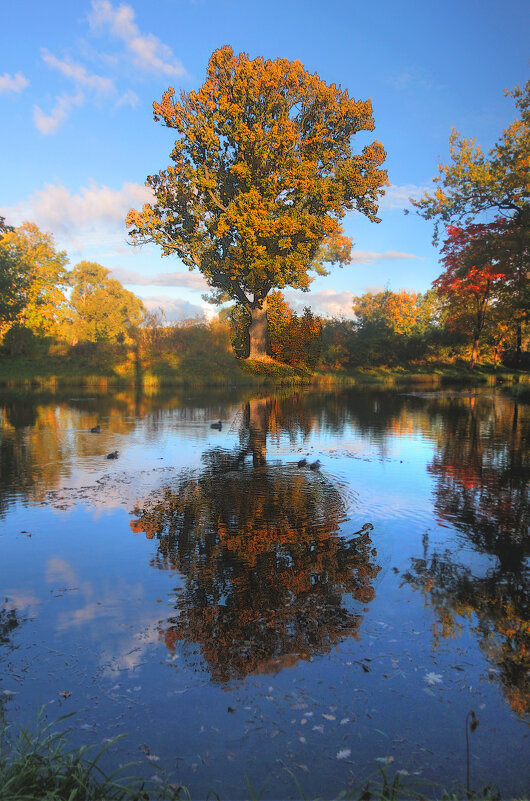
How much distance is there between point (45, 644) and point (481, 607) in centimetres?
456

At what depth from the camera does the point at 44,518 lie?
9.04 meters

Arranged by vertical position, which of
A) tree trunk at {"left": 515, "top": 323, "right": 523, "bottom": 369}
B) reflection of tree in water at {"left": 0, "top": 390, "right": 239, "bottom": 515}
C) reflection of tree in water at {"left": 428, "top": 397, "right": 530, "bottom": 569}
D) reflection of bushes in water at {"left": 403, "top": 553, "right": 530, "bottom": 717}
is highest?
tree trunk at {"left": 515, "top": 323, "right": 523, "bottom": 369}

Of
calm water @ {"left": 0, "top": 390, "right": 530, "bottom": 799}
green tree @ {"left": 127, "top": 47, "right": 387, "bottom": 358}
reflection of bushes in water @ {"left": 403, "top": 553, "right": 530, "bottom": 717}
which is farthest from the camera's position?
green tree @ {"left": 127, "top": 47, "right": 387, "bottom": 358}

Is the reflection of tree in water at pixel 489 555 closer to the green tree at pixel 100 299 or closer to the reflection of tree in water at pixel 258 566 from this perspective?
the reflection of tree in water at pixel 258 566

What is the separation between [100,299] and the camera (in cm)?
8756

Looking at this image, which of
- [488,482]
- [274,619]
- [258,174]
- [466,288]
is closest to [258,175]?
[258,174]

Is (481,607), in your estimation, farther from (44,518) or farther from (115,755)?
(44,518)

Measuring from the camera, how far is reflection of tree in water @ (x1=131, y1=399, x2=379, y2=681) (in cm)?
496

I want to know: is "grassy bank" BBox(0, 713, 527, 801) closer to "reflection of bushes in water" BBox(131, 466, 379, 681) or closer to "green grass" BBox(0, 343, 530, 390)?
"reflection of bushes in water" BBox(131, 466, 379, 681)

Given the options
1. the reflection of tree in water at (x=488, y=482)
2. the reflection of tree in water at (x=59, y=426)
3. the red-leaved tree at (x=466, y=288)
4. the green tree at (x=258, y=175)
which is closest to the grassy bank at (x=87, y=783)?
the reflection of tree in water at (x=488, y=482)

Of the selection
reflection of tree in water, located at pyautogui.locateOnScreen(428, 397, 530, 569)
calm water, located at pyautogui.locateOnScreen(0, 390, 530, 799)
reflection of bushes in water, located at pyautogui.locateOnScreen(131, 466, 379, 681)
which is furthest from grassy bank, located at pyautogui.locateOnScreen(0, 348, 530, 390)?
reflection of bushes in water, located at pyautogui.locateOnScreen(131, 466, 379, 681)

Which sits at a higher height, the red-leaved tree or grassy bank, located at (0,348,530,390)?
the red-leaved tree

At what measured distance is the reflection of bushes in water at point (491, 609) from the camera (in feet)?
14.7

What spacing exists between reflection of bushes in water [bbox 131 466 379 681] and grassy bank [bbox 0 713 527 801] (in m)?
1.21
